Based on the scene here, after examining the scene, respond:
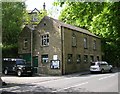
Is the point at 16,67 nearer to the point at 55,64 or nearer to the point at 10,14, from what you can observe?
the point at 55,64

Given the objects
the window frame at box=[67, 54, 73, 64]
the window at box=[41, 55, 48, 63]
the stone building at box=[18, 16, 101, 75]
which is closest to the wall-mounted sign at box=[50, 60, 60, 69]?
the stone building at box=[18, 16, 101, 75]

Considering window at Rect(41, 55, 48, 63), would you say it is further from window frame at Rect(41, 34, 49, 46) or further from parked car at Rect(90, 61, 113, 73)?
parked car at Rect(90, 61, 113, 73)

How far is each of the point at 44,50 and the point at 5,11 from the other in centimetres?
799

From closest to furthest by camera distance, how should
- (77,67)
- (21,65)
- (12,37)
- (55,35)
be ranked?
(21,65)
(55,35)
(77,67)
(12,37)

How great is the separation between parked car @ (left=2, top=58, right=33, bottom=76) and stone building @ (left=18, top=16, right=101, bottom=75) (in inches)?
167

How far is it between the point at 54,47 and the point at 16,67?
20.1 ft

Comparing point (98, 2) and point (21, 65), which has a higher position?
point (98, 2)

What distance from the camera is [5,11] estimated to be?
32.6 metres

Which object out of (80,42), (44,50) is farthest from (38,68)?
(80,42)

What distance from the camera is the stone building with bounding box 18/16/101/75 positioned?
35.5 m

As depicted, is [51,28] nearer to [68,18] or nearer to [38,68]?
[38,68]

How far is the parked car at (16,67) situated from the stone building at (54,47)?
167 inches

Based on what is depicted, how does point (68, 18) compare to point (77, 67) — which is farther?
point (77, 67)

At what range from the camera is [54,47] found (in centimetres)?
3619
